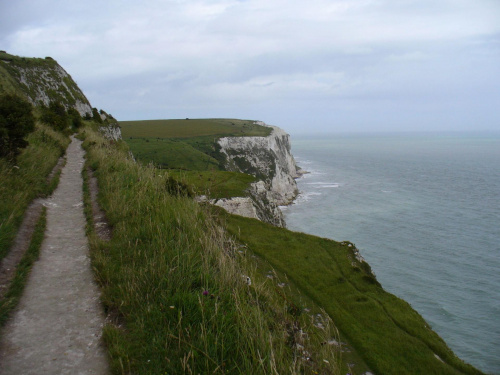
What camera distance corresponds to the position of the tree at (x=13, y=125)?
1240cm

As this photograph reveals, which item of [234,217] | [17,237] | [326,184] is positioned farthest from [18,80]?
[326,184]

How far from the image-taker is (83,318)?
18.3ft

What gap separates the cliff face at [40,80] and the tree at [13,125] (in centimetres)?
3479

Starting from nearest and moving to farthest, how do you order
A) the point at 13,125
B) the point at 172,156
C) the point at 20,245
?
the point at 20,245, the point at 13,125, the point at 172,156

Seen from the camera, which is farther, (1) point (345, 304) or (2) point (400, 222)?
(2) point (400, 222)

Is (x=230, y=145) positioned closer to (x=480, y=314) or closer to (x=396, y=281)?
(x=396, y=281)

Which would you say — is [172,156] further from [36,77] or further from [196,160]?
[36,77]

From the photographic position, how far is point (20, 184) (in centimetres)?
1091

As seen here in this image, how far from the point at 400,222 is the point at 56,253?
197 ft

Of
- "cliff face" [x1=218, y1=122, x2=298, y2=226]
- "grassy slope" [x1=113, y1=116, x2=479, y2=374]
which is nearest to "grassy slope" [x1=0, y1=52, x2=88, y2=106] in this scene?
"cliff face" [x1=218, y1=122, x2=298, y2=226]

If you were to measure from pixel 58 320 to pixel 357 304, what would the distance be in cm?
1093

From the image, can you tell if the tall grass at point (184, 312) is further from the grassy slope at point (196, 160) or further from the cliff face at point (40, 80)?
the cliff face at point (40, 80)

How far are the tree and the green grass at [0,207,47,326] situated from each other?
17.6ft

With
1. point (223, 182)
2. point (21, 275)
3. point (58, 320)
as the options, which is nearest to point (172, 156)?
point (223, 182)
